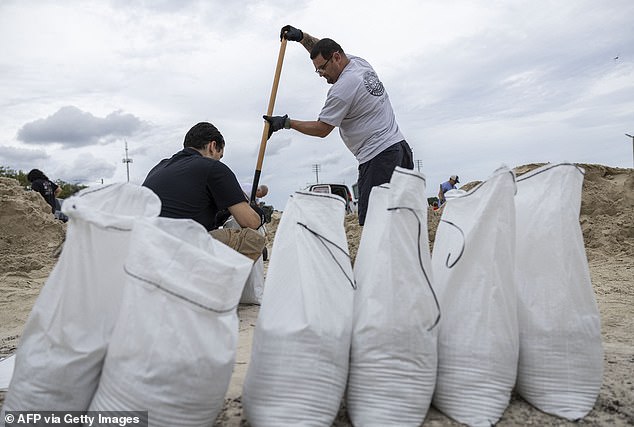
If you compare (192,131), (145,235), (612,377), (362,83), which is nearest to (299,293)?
(145,235)

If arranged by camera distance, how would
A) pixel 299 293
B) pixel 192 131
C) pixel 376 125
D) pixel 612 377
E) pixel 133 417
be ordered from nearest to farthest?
pixel 133 417 < pixel 299 293 < pixel 612 377 < pixel 192 131 < pixel 376 125

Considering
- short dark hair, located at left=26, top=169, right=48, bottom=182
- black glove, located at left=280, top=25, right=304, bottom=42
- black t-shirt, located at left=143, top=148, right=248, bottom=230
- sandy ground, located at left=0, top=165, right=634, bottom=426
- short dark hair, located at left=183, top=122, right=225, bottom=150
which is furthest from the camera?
short dark hair, located at left=26, top=169, right=48, bottom=182

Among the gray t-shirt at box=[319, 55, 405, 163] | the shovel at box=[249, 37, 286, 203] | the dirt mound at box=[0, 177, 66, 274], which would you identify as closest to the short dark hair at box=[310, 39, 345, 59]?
the gray t-shirt at box=[319, 55, 405, 163]

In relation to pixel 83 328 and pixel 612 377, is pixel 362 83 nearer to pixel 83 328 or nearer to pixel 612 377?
pixel 612 377

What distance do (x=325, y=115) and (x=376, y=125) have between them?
1.13 feet

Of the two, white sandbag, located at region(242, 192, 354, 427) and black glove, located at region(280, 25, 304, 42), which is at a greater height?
black glove, located at region(280, 25, 304, 42)

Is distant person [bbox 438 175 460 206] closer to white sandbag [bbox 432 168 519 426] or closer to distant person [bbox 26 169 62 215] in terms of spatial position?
distant person [bbox 26 169 62 215]

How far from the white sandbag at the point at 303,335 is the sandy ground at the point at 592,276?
0.75ft

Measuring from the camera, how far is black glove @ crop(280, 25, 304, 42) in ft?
13.3

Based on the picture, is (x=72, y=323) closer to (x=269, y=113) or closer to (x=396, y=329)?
(x=396, y=329)

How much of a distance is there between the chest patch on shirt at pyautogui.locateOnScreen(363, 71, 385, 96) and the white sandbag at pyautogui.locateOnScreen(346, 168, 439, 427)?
1.76m

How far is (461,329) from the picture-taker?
6.06ft

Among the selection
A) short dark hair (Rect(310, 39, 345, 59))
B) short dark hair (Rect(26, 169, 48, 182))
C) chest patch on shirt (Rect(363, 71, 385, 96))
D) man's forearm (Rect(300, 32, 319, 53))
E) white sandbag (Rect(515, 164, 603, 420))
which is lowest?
white sandbag (Rect(515, 164, 603, 420))

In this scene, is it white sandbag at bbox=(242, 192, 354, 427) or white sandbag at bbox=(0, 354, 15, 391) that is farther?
white sandbag at bbox=(0, 354, 15, 391)
